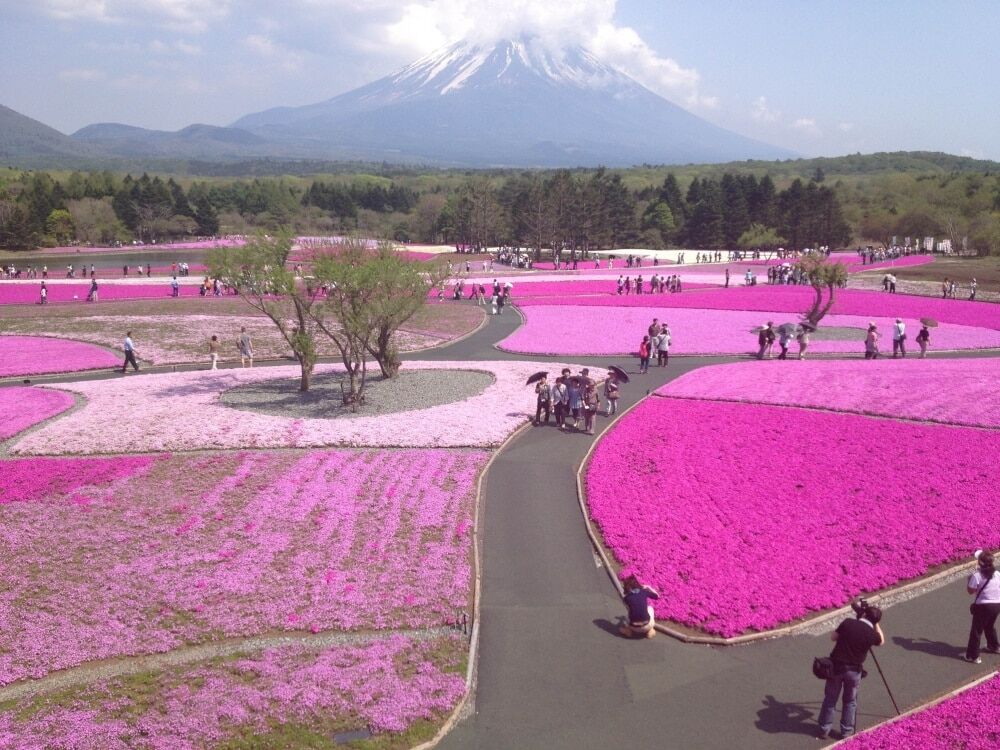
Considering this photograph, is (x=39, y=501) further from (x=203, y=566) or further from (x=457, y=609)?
(x=457, y=609)

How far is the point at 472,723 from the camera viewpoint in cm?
1076

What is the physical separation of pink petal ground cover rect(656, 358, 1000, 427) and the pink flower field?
19.5 ft

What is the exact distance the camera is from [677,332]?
43.3 m

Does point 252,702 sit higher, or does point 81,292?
point 81,292

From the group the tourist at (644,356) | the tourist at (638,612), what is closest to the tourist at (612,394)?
the tourist at (644,356)

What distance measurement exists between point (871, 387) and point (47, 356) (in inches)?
1485

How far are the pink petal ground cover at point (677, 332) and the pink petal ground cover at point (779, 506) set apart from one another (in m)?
14.3

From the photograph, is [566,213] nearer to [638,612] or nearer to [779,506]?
[779,506]

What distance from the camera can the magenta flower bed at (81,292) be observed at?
58.5 m

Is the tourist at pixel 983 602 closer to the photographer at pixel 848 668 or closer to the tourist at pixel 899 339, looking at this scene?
the photographer at pixel 848 668

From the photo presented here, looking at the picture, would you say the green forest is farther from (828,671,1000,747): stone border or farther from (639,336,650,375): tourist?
(828,671,1000,747): stone border

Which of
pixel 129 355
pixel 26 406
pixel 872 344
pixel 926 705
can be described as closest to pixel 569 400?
pixel 926 705

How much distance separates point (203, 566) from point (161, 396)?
15.6m

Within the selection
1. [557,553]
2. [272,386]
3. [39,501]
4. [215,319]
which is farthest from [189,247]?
[557,553]
